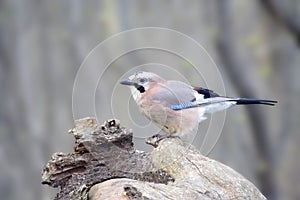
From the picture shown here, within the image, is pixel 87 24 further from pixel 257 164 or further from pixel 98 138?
pixel 98 138

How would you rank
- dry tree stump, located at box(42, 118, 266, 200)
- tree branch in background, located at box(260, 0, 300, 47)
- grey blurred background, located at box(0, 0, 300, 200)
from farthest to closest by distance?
grey blurred background, located at box(0, 0, 300, 200), tree branch in background, located at box(260, 0, 300, 47), dry tree stump, located at box(42, 118, 266, 200)

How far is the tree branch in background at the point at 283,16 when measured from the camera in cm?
564

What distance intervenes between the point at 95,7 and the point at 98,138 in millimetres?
4298

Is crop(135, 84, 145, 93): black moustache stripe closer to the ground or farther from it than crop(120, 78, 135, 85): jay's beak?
closer to the ground

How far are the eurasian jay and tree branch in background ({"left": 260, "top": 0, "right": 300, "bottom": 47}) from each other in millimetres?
3619

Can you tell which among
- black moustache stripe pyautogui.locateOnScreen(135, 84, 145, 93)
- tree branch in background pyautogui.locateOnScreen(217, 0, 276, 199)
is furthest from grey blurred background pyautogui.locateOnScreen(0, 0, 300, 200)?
black moustache stripe pyautogui.locateOnScreen(135, 84, 145, 93)

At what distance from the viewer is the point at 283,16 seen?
570 centimetres

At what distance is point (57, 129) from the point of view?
5961 millimetres

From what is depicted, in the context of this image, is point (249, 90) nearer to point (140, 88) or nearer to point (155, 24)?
point (155, 24)

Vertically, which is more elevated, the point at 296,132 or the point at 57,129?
the point at 57,129

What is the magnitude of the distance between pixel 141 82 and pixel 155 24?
11.9ft

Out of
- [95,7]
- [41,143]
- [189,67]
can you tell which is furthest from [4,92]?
[189,67]

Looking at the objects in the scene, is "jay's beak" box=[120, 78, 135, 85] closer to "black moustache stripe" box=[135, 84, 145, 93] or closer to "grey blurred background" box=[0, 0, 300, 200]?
"black moustache stripe" box=[135, 84, 145, 93]

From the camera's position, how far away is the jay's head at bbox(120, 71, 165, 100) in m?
1.98
